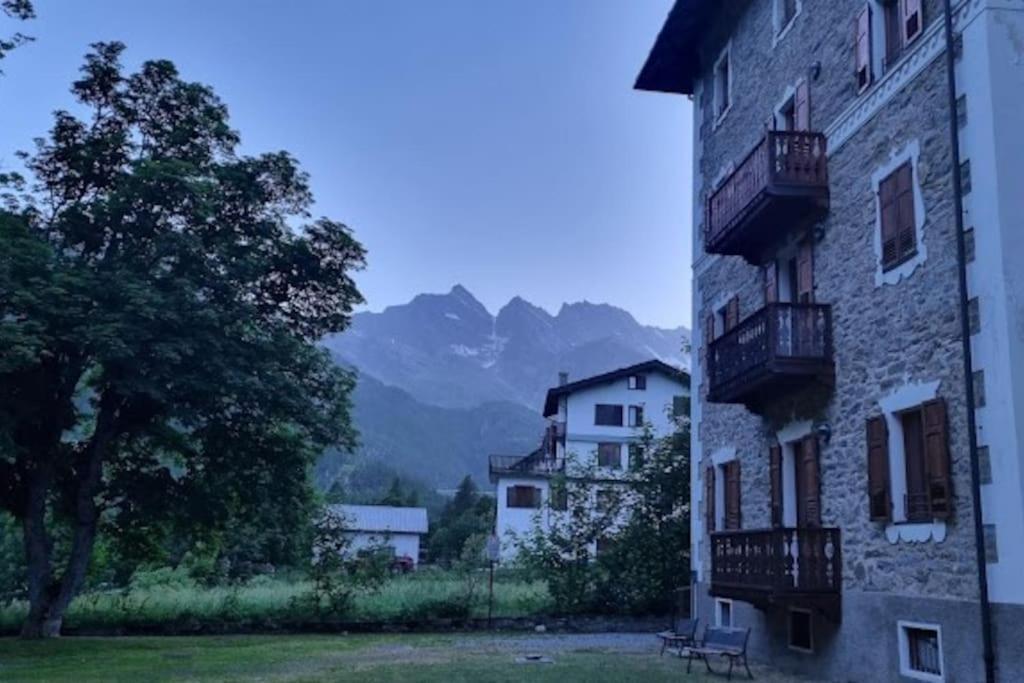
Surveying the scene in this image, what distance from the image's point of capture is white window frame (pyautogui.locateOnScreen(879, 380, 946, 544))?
9961mm

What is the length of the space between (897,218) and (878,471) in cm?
304

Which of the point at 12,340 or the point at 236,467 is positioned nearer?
the point at 12,340

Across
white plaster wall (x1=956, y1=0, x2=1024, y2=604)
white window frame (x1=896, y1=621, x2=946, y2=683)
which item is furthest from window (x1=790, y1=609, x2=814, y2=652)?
white plaster wall (x1=956, y1=0, x2=1024, y2=604)

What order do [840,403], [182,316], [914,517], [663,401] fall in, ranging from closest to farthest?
[914,517], [840,403], [182,316], [663,401]

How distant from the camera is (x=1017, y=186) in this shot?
9.19 m

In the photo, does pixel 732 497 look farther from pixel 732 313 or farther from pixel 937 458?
pixel 937 458

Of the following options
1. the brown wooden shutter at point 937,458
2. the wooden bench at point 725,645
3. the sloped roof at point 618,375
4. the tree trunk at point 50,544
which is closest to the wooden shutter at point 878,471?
the brown wooden shutter at point 937,458

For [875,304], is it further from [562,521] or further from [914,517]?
[562,521]

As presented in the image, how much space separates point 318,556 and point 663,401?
1087 inches

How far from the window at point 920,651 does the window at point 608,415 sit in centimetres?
3603

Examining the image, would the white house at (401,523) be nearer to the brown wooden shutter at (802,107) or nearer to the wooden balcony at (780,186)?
the wooden balcony at (780,186)

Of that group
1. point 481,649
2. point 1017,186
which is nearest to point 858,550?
point 1017,186

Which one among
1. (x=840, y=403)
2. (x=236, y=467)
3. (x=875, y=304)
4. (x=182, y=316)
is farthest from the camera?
(x=236, y=467)

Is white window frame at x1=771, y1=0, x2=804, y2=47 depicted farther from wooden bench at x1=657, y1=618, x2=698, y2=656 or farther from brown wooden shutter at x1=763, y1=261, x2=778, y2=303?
wooden bench at x1=657, y1=618, x2=698, y2=656
